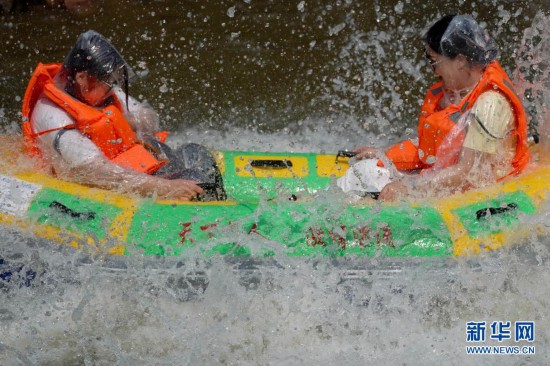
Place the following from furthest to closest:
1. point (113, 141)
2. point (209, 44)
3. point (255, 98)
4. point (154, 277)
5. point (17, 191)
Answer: point (209, 44) < point (255, 98) < point (113, 141) < point (17, 191) < point (154, 277)

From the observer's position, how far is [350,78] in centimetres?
765

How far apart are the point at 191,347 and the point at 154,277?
405 mm

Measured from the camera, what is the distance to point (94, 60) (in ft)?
14.8

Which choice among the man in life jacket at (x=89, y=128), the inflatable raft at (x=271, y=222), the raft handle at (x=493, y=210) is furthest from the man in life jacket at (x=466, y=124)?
the man in life jacket at (x=89, y=128)

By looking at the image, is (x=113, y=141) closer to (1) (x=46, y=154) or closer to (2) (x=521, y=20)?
(1) (x=46, y=154)

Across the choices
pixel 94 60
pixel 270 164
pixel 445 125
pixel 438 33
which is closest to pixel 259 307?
pixel 270 164

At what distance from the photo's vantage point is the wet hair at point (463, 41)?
175 inches

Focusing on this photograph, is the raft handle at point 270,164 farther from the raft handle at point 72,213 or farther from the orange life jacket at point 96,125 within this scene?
the raft handle at point 72,213

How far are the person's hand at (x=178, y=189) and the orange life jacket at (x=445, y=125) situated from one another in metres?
1.26

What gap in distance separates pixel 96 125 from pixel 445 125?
6.22ft

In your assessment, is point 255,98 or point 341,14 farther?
point 341,14

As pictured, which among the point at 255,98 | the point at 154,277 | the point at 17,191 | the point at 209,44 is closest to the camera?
the point at 154,277

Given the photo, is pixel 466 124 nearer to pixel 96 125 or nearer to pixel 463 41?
pixel 463 41

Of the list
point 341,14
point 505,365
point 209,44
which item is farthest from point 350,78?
point 505,365
